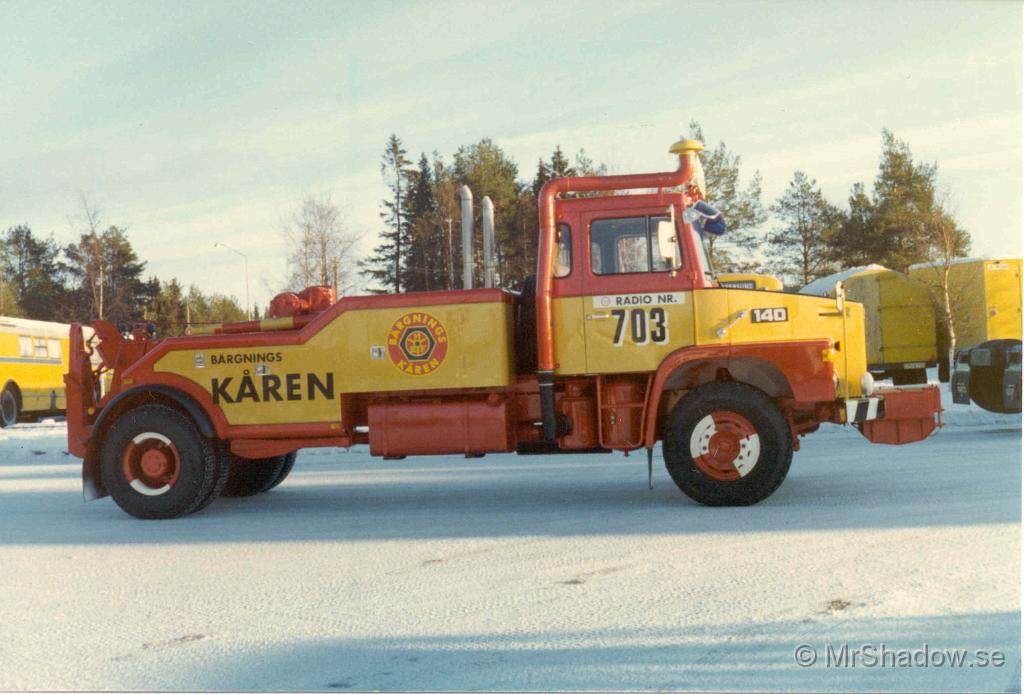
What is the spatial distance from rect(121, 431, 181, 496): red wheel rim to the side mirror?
Answer: 4765 millimetres

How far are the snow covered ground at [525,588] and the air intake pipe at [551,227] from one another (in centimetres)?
103

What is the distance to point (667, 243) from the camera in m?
8.84

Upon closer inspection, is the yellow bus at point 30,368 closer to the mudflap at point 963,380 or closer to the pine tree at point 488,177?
the pine tree at point 488,177

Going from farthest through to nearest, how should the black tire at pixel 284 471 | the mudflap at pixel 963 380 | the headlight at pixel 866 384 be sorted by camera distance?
the mudflap at pixel 963 380, the black tire at pixel 284 471, the headlight at pixel 866 384

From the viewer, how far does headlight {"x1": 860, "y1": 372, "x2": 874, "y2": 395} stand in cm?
899

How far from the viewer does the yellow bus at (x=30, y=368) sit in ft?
87.0

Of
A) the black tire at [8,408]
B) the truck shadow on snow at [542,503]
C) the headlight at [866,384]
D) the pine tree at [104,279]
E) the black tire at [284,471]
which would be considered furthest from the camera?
the pine tree at [104,279]

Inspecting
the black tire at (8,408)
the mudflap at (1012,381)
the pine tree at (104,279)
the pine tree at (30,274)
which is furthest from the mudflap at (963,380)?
the pine tree at (30,274)

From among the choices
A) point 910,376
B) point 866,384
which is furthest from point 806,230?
point 866,384

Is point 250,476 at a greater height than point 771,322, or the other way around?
point 771,322

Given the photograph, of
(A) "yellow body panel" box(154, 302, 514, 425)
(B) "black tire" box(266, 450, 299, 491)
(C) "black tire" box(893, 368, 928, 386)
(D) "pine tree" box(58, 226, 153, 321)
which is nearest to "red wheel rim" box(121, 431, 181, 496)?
Result: (A) "yellow body panel" box(154, 302, 514, 425)

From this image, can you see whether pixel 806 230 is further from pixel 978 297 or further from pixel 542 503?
pixel 542 503

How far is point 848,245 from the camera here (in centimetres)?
5166

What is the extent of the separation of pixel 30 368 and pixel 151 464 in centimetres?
2090
